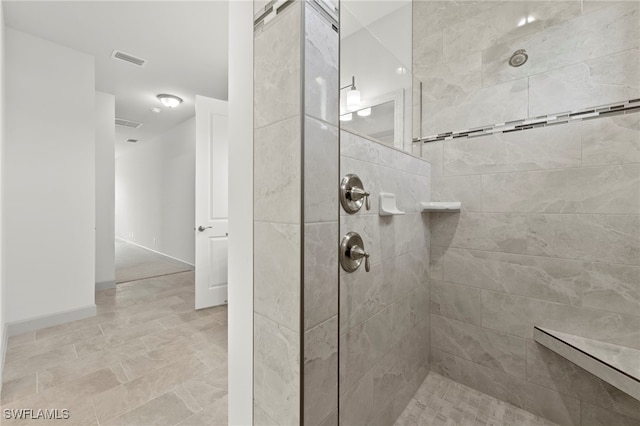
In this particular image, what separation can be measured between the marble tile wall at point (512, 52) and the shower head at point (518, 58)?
25 mm

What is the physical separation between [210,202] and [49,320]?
191cm

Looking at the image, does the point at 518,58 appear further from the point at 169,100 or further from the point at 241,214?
the point at 169,100

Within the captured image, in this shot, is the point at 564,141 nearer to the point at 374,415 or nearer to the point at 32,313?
the point at 374,415

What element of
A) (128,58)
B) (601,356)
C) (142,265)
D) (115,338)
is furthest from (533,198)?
(142,265)

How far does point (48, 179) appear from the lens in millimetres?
2717

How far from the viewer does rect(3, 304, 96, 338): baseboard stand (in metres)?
2.51

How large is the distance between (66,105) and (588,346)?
4643 millimetres

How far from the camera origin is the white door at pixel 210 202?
319cm

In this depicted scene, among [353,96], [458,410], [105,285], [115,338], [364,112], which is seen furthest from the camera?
[105,285]

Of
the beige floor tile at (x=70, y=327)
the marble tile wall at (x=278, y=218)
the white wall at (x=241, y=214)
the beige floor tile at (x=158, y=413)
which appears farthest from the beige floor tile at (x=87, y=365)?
the marble tile wall at (x=278, y=218)

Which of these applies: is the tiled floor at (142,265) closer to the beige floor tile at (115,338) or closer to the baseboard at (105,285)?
the baseboard at (105,285)

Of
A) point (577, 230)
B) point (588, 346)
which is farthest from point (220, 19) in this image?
point (588, 346)

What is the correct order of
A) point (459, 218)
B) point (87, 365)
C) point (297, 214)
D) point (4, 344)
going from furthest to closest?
1. point (4, 344)
2. point (87, 365)
3. point (459, 218)
4. point (297, 214)

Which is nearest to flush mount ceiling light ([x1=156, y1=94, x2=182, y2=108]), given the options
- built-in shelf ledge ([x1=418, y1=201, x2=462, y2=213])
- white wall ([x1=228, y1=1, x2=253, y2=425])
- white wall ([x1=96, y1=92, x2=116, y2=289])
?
white wall ([x1=96, y1=92, x2=116, y2=289])
